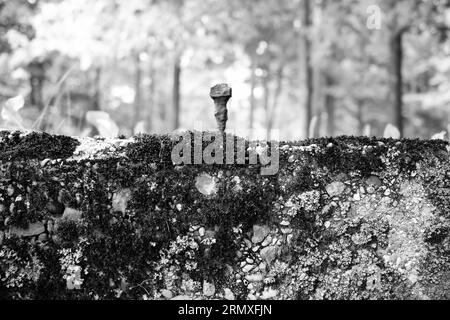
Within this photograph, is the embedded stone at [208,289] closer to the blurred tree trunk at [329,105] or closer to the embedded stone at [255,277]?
the embedded stone at [255,277]

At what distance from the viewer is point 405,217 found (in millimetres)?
2238

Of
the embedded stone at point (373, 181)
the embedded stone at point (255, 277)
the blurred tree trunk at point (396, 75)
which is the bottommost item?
the embedded stone at point (255, 277)

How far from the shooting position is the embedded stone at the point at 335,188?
88.0 inches

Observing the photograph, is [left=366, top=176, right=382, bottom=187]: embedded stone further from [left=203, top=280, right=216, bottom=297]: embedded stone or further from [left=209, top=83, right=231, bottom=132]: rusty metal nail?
[left=203, top=280, right=216, bottom=297]: embedded stone

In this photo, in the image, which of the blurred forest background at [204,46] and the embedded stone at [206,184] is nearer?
the embedded stone at [206,184]

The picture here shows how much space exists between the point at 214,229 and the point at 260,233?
0.25 m

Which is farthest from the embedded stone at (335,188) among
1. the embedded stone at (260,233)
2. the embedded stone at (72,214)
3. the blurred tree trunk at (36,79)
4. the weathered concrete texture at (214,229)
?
the blurred tree trunk at (36,79)

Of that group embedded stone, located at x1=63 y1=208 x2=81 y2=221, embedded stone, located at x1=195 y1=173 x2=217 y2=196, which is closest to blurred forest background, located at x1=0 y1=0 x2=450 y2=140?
embedded stone, located at x1=195 y1=173 x2=217 y2=196

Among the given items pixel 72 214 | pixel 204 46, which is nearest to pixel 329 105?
pixel 204 46

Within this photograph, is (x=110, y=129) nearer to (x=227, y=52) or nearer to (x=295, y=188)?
(x=295, y=188)

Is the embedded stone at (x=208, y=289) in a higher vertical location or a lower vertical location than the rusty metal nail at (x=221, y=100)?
lower

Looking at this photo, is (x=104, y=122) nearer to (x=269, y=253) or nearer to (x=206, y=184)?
(x=206, y=184)

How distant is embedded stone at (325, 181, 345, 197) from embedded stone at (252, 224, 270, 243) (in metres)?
0.40

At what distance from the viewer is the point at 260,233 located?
2.22 m
